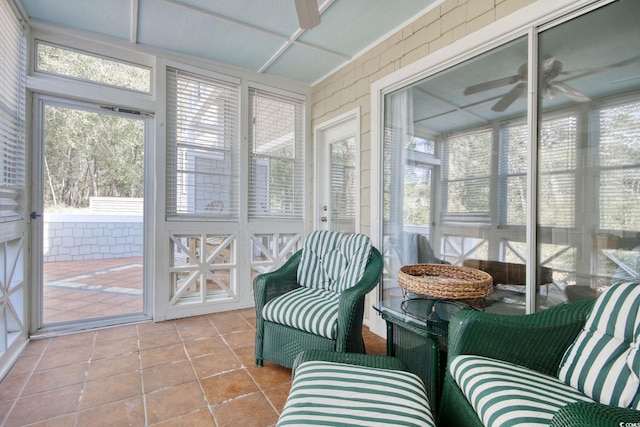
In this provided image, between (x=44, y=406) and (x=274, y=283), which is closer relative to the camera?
(x=44, y=406)

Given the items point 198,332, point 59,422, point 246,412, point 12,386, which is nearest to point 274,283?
point 246,412

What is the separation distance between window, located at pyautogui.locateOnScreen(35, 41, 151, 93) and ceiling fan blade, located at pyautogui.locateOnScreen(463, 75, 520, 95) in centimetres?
300

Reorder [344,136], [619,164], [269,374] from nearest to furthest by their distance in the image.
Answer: [619,164], [269,374], [344,136]

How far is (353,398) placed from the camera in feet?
3.42

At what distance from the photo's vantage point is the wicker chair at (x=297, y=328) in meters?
1.86

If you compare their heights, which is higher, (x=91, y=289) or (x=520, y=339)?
(x=520, y=339)

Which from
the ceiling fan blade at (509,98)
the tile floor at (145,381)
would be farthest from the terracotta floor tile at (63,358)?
the ceiling fan blade at (509,98)

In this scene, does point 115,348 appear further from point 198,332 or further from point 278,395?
point 278,395

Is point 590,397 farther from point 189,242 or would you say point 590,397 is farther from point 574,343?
point 189,242

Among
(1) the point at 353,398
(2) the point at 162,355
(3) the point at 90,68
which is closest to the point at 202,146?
(3) the point at 90,68

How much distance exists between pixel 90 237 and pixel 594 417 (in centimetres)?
367

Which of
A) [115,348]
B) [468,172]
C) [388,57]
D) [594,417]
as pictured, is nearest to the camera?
[594,417]

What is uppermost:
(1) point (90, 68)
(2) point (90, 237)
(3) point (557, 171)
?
(1) point (90, 68)

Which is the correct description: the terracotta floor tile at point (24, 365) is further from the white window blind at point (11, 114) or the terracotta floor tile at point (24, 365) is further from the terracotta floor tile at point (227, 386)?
the terracotta floor tile at point (227, 386)
